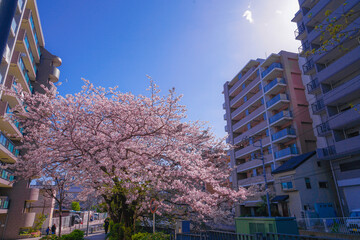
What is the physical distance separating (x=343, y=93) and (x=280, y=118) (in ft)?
34.7

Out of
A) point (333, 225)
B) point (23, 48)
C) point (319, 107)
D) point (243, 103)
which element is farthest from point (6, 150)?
point (243, 103)

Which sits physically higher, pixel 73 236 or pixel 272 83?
pixel 272 83

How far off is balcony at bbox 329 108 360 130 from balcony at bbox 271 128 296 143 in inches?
308

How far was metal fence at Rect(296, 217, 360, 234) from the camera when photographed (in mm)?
13523

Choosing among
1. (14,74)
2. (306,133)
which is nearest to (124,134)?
(14,74)

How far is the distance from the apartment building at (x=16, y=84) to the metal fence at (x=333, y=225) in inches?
910

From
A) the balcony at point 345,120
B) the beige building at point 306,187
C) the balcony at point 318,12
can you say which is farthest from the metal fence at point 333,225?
the balcony at point 318,12

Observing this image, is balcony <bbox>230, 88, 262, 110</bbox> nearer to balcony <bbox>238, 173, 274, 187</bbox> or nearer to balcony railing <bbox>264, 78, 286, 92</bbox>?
balcony railing <bbox>264, 78, 286, 92</bbox>

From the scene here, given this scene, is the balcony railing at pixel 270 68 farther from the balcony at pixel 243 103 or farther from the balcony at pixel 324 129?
the balcony at pixel 324 129

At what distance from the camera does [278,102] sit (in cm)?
3158

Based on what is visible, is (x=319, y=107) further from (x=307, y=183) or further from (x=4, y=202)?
(x=4, y=202)

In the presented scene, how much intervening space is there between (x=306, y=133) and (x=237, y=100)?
14182 mm

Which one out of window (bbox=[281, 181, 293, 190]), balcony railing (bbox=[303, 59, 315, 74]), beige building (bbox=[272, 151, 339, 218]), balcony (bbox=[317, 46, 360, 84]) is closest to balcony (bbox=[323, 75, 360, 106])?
balcony (bbox=[317, 46, 360, 84])

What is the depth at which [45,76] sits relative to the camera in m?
29.5
